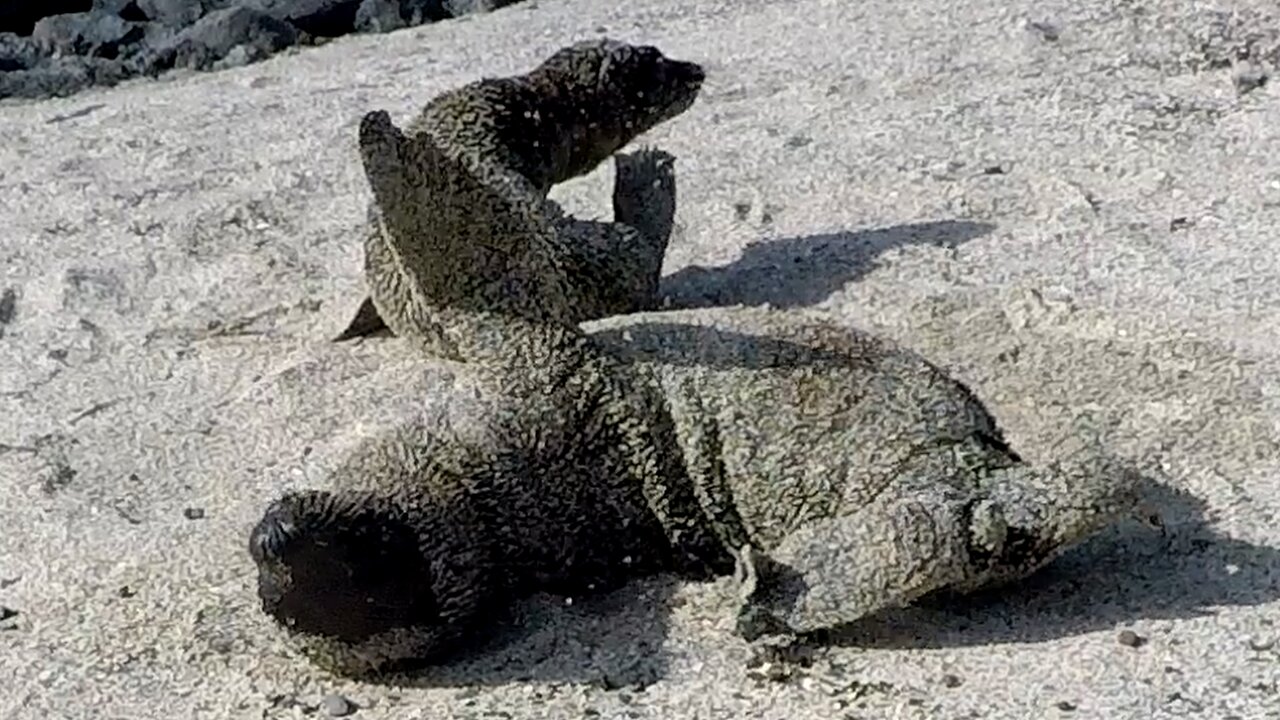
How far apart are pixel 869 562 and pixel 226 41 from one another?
412 cm

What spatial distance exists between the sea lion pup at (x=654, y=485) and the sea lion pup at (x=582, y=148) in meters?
0.45

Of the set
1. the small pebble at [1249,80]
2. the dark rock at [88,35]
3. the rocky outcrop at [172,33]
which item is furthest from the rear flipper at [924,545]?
the dark rock at [88,35]

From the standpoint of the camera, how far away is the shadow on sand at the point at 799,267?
15.6 feet

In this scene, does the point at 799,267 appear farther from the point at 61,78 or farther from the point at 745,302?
the point at 61,78

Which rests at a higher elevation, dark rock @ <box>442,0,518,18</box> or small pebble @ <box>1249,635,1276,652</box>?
small pebble @ <box>1249,635,1276,652</box>

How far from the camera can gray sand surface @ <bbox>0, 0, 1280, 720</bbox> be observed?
11.2 feet

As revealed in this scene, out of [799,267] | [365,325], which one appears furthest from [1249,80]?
[365,325]

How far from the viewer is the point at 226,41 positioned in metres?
6.96

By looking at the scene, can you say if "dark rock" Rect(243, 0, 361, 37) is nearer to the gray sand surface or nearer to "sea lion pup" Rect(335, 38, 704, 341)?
the gray sand surface

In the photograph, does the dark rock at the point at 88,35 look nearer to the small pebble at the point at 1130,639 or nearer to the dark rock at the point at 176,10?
the dark rock at the point at 176,10

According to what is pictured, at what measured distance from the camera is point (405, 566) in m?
3.33

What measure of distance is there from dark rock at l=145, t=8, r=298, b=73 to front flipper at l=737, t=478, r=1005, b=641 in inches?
153

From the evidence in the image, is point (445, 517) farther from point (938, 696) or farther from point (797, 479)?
point (938, 696)

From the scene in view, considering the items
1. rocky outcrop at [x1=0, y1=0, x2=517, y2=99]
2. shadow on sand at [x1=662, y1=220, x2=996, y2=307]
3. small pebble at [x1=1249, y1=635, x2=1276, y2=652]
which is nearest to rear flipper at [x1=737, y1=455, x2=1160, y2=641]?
small pebble at [x1=1249, y1=635, x2=1276, y2=652]
